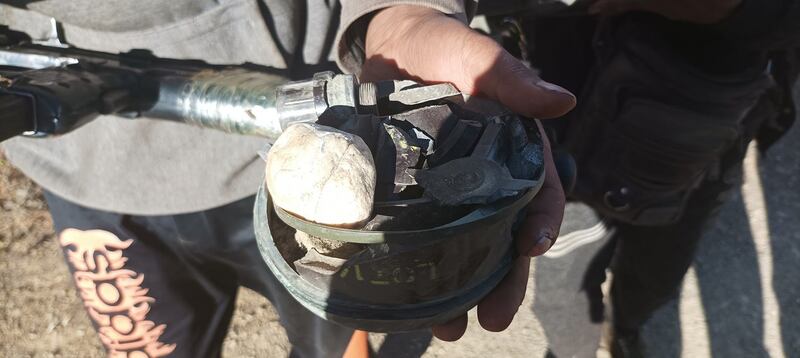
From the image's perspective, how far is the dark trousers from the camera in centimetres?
129

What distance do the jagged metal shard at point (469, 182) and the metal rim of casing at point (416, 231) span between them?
1cm

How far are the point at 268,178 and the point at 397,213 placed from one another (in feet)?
0.54

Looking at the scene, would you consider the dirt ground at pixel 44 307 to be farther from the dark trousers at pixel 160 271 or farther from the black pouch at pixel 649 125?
the black pouch at pixel 649 125

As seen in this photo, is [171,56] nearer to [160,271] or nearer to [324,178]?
[160,271]

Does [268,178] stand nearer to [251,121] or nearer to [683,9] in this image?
[251,121]

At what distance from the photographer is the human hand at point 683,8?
45.8 inches

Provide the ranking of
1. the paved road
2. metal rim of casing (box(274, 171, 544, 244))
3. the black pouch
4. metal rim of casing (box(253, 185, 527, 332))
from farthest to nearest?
the paved road, the black pouch, metal rim of casing (box(253, 185, 527, 332)), metal rim of casing (box(274, 171, 544, 244))

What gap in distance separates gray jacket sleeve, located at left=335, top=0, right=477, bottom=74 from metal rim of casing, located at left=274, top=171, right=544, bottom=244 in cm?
52

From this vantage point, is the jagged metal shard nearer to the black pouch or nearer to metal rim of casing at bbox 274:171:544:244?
metal rim of casing at bbox 274:171:544:244

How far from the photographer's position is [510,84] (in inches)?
35.3

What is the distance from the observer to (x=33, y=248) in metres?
2.22

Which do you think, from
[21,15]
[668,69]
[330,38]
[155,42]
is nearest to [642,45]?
[668,69]

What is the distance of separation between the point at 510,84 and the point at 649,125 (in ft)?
1.91

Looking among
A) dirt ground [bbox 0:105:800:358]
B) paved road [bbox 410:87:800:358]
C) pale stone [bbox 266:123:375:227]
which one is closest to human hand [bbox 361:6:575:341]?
pale stone [bbox 266:123:375:227]
